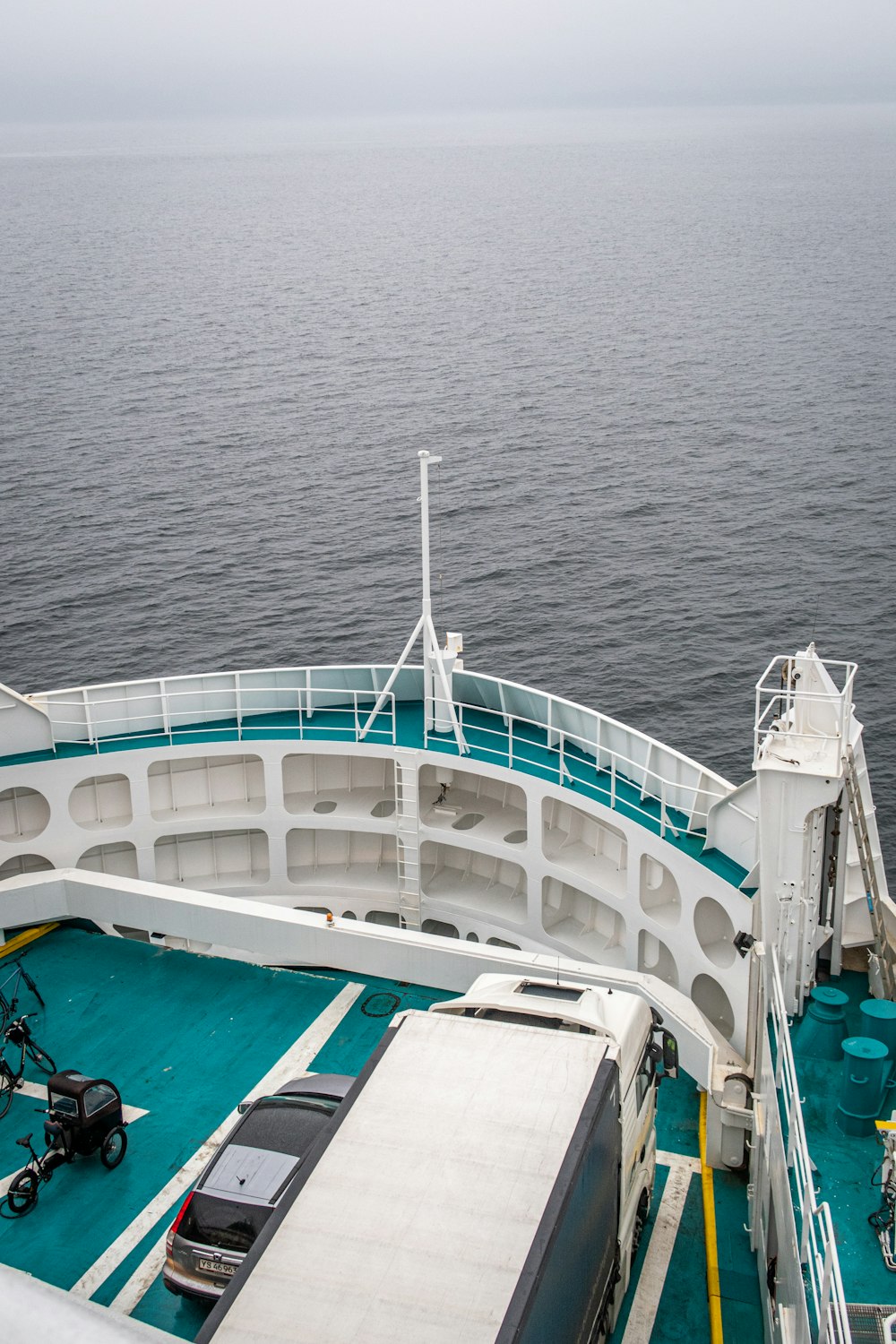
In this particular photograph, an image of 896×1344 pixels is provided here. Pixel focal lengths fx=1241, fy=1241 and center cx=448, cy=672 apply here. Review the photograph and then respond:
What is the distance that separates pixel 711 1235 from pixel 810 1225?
4530 mm

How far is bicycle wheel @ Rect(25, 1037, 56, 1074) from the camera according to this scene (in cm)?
1645

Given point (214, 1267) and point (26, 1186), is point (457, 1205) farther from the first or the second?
point (26, 1186)

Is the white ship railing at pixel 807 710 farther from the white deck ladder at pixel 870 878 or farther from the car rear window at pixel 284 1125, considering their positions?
the car rear window at pixel 284 1125

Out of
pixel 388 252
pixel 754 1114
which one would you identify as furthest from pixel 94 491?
pixel 388 252

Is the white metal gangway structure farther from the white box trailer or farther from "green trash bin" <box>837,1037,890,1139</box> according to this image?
the white box trailer

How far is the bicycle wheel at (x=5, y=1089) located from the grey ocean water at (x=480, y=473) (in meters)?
24.8

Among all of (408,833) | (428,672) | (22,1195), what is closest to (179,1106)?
(22,1195)

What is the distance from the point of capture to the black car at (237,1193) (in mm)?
12555

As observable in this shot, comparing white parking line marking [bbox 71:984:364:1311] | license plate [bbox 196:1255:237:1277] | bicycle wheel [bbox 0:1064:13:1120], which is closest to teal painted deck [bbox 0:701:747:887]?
white parking line marking [bbox 71:984:364:1311]

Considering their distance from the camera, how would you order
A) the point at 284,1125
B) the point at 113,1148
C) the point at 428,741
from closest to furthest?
the point at 284,1125 → the point at 113,1148 → the point at 428,741

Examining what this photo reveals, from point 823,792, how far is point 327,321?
8130 cm

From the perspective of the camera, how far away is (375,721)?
22.2 metres

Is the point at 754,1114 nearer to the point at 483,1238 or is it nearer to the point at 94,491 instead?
the point at 483,1238

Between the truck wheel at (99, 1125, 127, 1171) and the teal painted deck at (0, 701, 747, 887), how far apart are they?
734cm
